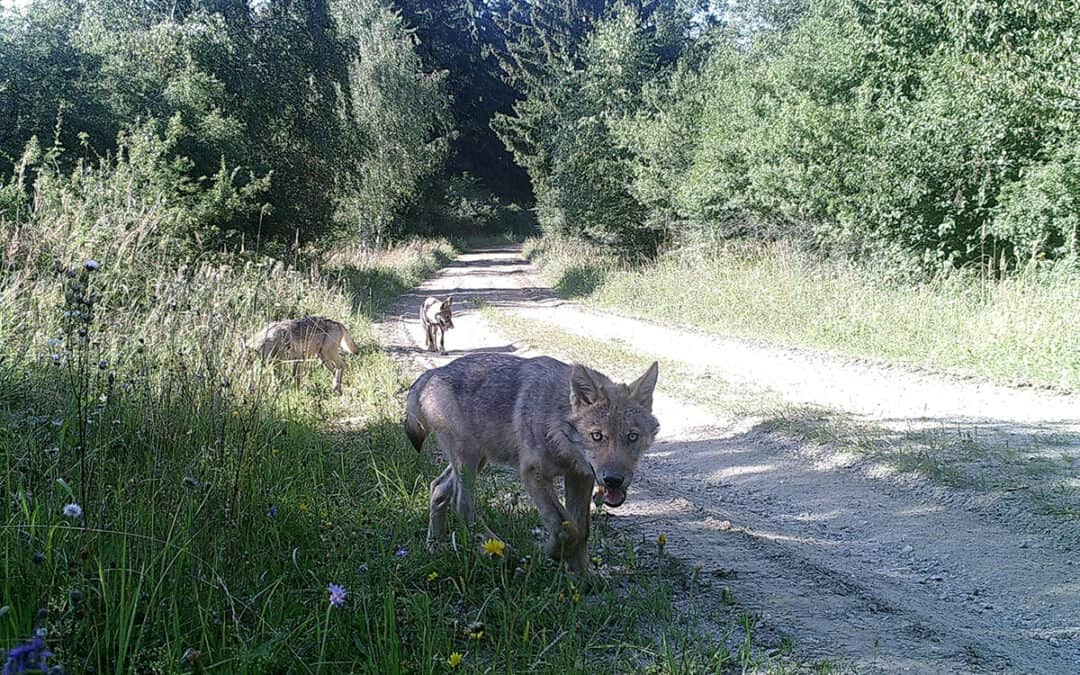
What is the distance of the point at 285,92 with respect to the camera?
73.0 feet

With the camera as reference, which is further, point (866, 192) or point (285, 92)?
point (285, 92)

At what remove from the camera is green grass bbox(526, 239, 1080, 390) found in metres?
10.2

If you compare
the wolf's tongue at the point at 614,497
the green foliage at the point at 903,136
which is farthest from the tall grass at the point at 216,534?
the green foliage at the point at 903,136

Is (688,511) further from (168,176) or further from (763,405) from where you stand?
(168,176)

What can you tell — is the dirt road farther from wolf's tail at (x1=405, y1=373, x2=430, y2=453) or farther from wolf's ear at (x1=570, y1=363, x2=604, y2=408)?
wolf's tail at (x1=405, y1=373, x2=430, y2=453)

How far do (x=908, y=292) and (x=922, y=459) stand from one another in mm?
8628

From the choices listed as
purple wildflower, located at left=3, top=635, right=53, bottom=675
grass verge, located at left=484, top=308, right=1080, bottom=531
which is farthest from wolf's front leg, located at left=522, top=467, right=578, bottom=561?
grass verge, located at left=484, top=308, right=1080, bottom=531

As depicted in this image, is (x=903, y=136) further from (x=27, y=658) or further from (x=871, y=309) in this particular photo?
(x=27, y=658)

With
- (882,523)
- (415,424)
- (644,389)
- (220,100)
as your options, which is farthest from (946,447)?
(220,100)

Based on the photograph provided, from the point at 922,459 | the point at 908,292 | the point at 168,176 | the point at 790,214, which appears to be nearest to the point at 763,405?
the point at 922,459

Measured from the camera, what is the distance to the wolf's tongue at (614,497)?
404 cm

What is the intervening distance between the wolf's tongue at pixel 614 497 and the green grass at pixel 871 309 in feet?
24.2

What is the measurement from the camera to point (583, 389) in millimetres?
4551

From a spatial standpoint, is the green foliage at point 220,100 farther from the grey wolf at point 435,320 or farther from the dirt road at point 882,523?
the dirt road at point 882,523
